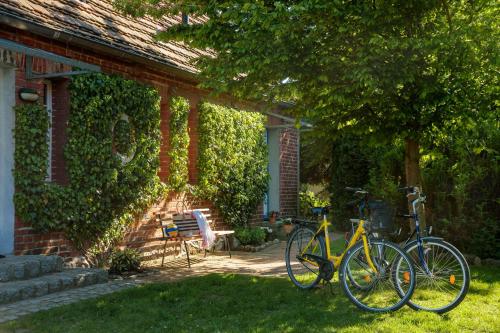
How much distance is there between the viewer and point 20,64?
713cm

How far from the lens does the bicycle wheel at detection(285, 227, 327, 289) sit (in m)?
6.61

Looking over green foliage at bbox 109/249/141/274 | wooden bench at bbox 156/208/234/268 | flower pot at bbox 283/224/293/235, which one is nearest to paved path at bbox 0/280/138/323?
green foliage at bbox 109/249/141/274

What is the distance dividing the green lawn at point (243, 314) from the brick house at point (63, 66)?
2058 millimetres

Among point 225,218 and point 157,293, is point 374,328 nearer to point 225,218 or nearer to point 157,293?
point 157,293

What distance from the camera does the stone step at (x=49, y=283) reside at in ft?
19.4

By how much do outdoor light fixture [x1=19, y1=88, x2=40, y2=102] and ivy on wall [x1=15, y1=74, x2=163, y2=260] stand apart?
0.13 metres

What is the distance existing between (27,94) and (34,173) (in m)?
0.98

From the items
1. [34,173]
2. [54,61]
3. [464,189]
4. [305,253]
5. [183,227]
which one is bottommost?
[305,253]

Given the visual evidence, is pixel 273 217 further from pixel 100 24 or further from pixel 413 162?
pixel 100 24

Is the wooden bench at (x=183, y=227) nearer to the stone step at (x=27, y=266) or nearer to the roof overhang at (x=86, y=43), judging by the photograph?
the stone step at (x=27, y=266)

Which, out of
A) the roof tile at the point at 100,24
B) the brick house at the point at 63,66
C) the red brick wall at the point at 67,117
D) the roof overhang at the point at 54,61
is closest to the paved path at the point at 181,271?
the red brick wall at the point at 67,117

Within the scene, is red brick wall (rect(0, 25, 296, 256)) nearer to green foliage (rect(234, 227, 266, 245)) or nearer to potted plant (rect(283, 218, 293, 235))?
green foliage (rect(234, 227, 266, 245))

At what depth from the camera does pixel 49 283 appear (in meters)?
6.39

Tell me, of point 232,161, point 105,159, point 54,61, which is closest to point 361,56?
point 54,61
